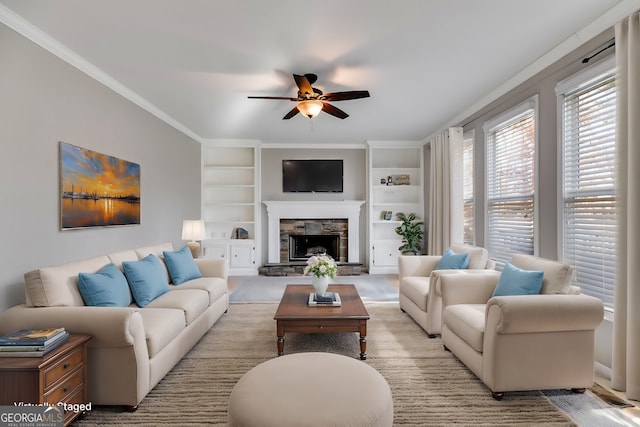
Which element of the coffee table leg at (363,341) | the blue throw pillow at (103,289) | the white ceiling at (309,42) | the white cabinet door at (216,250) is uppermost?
the white ceiling at (309,42)

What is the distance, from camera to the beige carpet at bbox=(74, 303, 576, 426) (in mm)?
2053

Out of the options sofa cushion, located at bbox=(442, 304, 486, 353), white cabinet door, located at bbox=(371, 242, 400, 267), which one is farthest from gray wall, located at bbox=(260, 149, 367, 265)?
sofa cushion, located at bbox=(442, 304, 486, 353)

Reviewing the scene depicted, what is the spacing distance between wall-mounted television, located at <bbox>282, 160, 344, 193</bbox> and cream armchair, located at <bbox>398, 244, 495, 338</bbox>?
119 inches

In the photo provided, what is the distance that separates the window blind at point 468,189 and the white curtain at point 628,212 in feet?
8.22

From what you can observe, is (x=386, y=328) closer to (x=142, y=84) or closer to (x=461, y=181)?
(x=461, y=181)

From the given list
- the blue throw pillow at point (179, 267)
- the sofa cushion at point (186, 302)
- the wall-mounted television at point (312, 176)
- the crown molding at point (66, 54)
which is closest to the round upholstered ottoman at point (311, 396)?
the sofa cushion at point (186, 302)

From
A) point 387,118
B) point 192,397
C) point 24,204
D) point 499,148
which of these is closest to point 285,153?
point 387,118

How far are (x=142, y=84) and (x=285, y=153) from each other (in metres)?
3.57

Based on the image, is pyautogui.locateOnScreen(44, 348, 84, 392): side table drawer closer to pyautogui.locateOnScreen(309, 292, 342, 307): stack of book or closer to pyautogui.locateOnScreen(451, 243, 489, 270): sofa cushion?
pyautogui.locateOnScreen(309, 292, 342, 307): stack of book

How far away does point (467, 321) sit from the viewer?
2.58 metres

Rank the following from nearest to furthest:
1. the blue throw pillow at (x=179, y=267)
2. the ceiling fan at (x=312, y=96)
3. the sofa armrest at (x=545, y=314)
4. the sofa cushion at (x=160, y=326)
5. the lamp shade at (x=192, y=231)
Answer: the sofa armrest at (x=545, y=314) → the sofa cushion at (x=160, y=326) → the ceiling fan at (x=312, y=96) → the blue throw pillow at (x=179, y=267) → the lamp shade at (x=192, y=231)

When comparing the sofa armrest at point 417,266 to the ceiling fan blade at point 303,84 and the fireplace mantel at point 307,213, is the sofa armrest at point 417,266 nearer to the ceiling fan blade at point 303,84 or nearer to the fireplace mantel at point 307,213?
the ceiling fan blade at point 303,84

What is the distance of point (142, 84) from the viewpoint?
143 inches

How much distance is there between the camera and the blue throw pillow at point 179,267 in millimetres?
3740
